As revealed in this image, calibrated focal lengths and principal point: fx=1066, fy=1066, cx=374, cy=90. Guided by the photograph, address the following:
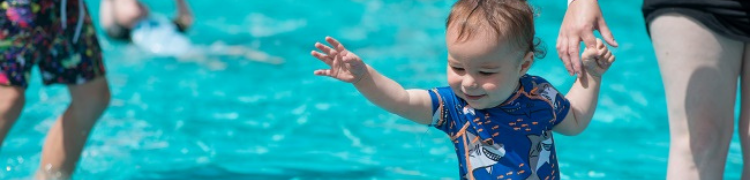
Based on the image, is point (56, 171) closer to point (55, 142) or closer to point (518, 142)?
point (55, 142)

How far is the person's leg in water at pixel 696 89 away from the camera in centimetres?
314

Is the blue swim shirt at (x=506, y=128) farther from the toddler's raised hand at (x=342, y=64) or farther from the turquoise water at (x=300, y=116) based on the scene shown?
the turquoise water at (x=300, y=116)

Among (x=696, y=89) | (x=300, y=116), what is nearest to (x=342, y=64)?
(x=696, y=89)

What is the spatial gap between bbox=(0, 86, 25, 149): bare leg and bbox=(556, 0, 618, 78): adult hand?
85.6 inches

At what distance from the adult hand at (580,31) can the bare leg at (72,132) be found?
7.13ft

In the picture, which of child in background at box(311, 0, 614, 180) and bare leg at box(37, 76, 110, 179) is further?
bare leg at box(37, 76, 110, 179)

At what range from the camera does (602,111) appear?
6.29 m

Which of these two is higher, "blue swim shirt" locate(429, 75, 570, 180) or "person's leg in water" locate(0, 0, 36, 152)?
"person's leg in water" locate(0, 0, 36, 152)

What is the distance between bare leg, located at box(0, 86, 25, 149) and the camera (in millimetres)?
4133

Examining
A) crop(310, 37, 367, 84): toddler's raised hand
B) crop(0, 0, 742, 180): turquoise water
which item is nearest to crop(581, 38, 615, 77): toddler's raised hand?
crop(310, 37, 367, 84): toddler's raised hand

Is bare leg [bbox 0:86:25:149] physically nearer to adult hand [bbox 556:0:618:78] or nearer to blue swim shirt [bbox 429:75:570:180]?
blue swim shirt [bbox 429:75:570:180]

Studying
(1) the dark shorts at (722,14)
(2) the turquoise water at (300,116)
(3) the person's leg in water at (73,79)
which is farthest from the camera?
(2) the turquoise water at (300,116)

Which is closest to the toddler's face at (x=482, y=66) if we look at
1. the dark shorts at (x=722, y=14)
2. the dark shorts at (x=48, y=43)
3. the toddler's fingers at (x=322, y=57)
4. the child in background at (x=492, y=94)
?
the child in background at (x=492, y=94)

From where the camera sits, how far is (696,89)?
127 inches
